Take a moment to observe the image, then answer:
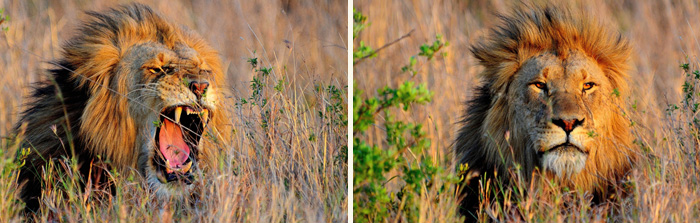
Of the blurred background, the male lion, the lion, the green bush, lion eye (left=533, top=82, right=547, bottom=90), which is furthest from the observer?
the blurred background

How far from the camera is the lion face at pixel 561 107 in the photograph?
310cm

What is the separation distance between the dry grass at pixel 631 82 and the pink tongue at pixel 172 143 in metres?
1.14

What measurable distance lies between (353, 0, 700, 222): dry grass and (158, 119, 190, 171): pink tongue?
1.14 meters

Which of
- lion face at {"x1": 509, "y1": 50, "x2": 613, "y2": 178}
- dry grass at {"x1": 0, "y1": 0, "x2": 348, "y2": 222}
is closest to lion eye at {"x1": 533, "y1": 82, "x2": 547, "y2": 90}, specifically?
lion face at {"x1": 509, "y1": 50, "x2": 613, "y2": 178}

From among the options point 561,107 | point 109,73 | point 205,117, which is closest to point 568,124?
point 561,107

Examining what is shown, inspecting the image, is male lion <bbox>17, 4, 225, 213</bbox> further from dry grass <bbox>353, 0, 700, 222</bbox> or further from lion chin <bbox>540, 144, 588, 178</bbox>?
lion chin <bbox>540, 144, 588, 178</bbox>

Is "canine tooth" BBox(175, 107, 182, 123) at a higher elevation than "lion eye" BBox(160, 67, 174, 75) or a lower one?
lower

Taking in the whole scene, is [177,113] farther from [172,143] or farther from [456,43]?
[456,43]

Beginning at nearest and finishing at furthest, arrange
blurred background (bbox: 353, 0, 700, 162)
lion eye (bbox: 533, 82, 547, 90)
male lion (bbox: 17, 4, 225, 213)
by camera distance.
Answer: lion eye (bbox: 533, 82, 547, 90) < male lion (bbox: 17, 4, 225, 213) < blurred background (bbox: 353, 0, 700, 162)

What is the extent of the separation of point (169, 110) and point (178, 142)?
18cm

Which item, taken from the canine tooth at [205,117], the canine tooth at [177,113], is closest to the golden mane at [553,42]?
the canine tooth at [205,117]

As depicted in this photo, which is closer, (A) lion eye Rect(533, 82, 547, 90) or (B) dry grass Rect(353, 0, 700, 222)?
(B) dry grass Rect(353, 0, 700, 222)

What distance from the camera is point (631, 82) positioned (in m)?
3.60

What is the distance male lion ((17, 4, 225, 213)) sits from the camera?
3.41 meters
